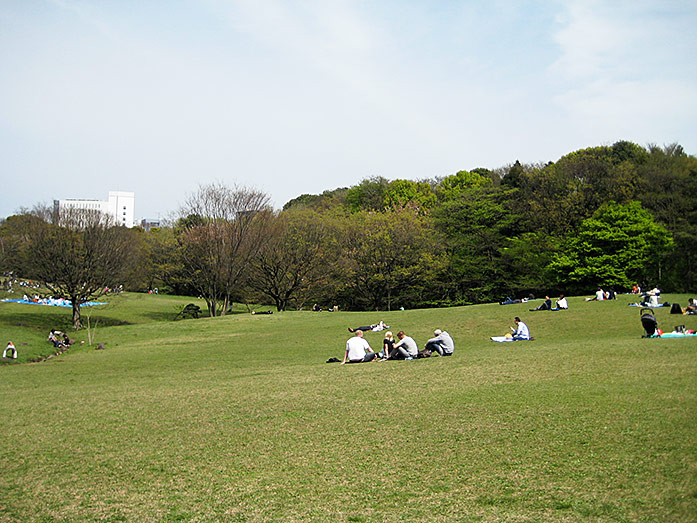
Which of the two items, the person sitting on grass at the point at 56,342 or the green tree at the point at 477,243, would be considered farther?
the green tree at the point at 477,243

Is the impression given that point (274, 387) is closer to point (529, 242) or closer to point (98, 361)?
point (98, 361)

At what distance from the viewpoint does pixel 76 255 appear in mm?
47469

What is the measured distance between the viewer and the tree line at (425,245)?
50.6 metres

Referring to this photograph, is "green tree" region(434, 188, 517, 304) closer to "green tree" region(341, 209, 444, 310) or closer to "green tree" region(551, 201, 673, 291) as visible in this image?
"green tree" region(341, 209, 444, 310)

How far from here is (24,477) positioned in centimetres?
888

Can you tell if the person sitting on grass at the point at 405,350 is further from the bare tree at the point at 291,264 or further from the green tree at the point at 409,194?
the green tree at the point at 409,194

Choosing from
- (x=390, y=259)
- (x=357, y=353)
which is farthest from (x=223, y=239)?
(x=357, y=353)

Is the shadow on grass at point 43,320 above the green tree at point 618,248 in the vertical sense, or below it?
below

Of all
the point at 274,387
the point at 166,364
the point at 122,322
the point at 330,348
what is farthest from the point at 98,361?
the point at 122,322

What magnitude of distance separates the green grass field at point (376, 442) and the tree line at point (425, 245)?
32.0 meters

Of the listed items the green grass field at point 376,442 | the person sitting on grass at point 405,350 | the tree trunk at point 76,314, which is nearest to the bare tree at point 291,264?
the tree trunk at point 76,314

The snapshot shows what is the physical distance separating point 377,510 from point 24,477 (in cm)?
580

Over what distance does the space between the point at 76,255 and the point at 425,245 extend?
38.5 metres

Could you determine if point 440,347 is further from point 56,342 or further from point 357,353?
point 56,342
